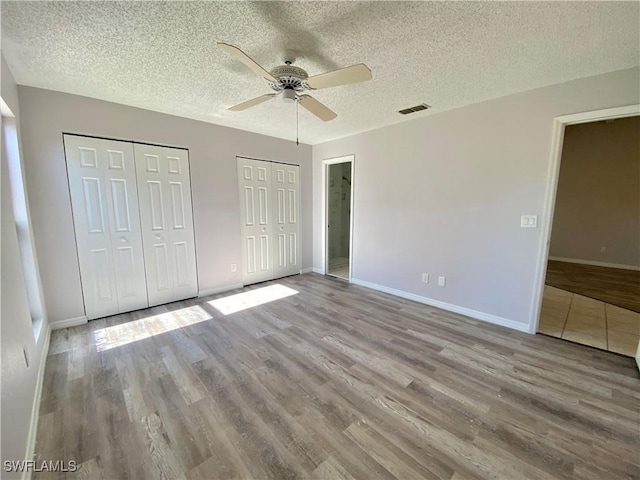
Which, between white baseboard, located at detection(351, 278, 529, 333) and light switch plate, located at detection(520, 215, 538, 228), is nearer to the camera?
light switch plate, located at detection(520, 215, 538, 228)

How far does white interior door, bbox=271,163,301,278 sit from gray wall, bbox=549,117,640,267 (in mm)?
5843

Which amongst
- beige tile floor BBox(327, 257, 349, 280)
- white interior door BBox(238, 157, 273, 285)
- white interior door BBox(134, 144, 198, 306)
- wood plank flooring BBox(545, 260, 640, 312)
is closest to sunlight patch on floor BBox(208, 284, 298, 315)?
white interior door BBox(238, 157, 273, 285)

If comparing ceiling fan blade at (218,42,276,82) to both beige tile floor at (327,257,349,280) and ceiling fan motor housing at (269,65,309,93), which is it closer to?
ceiling fan motor housing at (269,65,309,93)

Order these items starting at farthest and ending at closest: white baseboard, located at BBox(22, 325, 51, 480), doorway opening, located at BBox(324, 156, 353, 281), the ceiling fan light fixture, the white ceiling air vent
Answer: doorway opening, located at BBox(324, 156, 353, 281) → the white ceiling air vent → the ceiling fan light fixture → white baseboard, located at BBox(22, 325, 51, 480)

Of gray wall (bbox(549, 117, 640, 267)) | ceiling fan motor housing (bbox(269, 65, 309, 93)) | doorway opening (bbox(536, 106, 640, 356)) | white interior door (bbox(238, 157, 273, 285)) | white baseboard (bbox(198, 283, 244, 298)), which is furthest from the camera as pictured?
gray wall (bbox(549, 117, 640, 267))

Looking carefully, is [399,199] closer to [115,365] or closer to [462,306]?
[462,306]

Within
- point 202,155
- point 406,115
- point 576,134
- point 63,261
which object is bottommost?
point 63,261

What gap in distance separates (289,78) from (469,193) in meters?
2.39

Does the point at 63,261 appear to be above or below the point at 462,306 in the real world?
above

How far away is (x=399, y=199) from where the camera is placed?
3650 mm

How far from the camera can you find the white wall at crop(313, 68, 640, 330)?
251 cm

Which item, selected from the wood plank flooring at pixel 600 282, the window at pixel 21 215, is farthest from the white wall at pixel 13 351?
the wood plank flooring at pixel 600 282

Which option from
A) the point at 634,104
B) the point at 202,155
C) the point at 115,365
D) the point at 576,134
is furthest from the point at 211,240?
the point at 576,134

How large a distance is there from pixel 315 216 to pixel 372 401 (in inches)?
142
